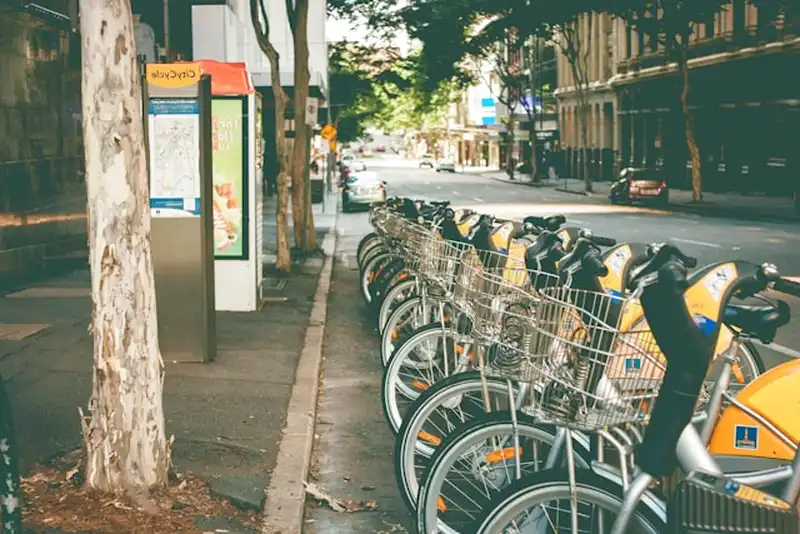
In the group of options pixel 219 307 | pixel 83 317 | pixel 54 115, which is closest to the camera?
pixel 83 317

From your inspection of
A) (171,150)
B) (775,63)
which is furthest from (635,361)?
(775,63)

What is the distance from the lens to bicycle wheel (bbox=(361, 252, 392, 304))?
12.8 m

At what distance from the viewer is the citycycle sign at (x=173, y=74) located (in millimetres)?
9656

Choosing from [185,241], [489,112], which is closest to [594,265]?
[185,241]

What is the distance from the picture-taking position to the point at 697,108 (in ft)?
162

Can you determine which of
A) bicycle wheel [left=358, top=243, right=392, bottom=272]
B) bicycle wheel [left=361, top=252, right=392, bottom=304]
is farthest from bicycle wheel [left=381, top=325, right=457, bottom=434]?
bicycle wheel [left=358, top=243, right=392, bottom=272]

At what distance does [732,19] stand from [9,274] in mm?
36363

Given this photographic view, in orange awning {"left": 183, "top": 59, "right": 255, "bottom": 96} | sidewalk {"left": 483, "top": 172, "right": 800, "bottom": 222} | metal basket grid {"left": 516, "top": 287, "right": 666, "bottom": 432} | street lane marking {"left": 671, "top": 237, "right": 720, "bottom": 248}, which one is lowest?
street lane marking {"left": 671, "top": 237, "right": 720, "bottom": 248}

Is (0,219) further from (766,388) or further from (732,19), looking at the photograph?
(732,19)

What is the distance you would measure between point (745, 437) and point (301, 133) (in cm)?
1668

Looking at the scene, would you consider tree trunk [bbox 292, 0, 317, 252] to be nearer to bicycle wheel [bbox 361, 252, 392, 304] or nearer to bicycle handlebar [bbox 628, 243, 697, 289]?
bicycle wheel [bbox 361, 252, 392, 304]

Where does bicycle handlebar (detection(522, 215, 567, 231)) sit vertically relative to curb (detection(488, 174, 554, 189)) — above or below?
above

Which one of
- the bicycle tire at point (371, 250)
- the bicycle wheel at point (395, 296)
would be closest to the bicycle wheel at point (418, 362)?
the bicycle wheel at point (395, 296)

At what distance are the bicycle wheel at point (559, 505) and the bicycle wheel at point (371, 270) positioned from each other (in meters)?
8.71
